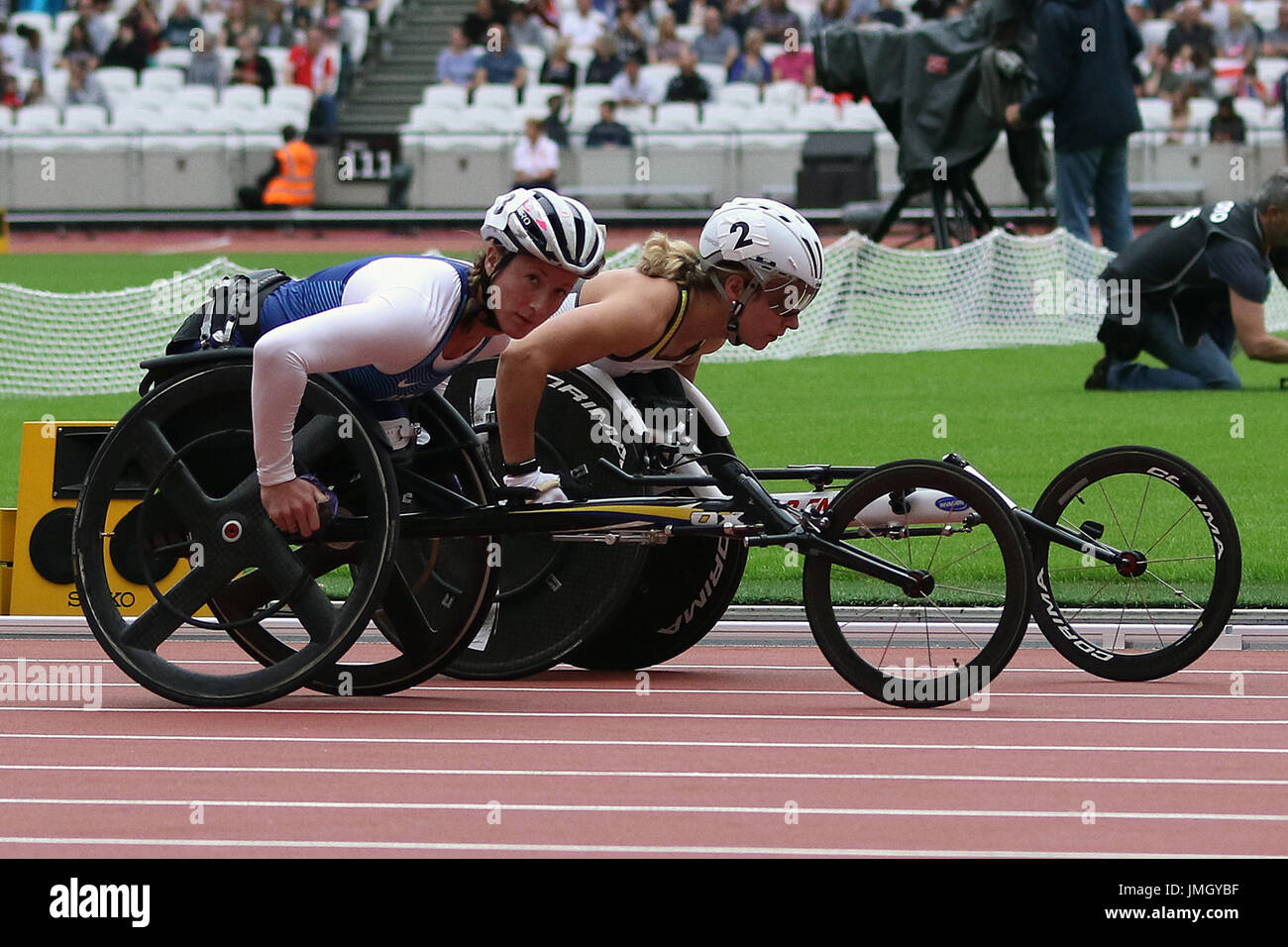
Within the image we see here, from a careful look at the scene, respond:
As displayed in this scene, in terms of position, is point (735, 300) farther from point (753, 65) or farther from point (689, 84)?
point (753, 65)

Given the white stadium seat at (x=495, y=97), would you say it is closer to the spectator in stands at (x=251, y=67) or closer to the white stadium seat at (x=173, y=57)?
the spectator in stands at (x=251, y=67)

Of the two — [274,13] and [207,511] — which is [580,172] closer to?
[274,13]

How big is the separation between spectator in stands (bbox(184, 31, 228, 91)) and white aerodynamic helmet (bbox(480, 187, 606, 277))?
27018 mm

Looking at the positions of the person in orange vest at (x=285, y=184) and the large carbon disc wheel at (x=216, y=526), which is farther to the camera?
the person in orange vest at (x=285, y=184)

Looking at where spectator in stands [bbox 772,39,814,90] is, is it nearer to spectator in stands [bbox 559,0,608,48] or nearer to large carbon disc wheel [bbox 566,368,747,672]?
spectator in stands [bbox 559,0,608,48]

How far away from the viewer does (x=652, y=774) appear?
18.7 ft

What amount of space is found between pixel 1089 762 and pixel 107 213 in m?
26.6

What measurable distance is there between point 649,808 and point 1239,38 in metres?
26.5

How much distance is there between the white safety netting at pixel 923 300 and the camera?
1781 centimetres

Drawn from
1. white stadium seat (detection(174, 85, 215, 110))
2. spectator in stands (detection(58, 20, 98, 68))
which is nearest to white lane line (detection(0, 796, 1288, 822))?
white stadium seat (detection(174, 85, 215, 110))

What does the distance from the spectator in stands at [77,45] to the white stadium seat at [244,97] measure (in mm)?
2582

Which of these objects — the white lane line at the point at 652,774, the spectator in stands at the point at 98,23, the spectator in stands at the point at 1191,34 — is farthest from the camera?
the spectator in stands at the point at 98,23

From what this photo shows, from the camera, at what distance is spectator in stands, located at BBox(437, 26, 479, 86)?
105 ft

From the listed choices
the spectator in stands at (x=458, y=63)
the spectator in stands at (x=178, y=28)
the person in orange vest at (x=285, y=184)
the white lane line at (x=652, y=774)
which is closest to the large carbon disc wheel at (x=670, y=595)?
the white lane line at (x=652, y=774)
